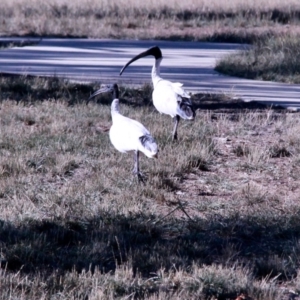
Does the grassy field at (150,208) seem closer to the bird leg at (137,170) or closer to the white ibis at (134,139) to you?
the bird leg at (137,170)

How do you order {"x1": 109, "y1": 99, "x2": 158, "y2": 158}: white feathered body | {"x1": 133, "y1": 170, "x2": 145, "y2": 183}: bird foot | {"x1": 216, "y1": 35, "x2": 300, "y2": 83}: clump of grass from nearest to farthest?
{"x1": 109, "y1": 99, "x2": 158, "y2": 158}: white feathered body, {"x1": 133, "y1": 170, "x2": 145, "y2": 183}: bird foot, {"x1": 216, "y1": 35, "x2": 300, "y2": 83}: clump of grass

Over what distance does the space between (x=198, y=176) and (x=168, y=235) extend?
247 cm

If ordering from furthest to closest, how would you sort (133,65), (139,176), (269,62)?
(133,65)
(269,62)
(139,176)

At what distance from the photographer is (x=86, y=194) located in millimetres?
8727

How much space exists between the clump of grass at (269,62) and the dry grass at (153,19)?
736 cm

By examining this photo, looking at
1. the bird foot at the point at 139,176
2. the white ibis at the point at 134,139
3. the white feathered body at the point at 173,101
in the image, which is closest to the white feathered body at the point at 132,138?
the white ibis at the point at 134,139

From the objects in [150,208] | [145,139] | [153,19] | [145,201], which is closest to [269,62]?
[145,139]

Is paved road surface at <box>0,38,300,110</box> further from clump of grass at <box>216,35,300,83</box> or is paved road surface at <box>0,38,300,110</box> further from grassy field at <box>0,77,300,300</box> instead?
grassy field at <box>0,77,300,300</box>

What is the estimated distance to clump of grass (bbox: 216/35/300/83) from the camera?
18.6 m

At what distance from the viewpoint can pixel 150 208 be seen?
8.35 metres

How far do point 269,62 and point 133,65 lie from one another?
3.53 meters

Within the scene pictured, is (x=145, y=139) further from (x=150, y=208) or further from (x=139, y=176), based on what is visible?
(x=150, y=208)

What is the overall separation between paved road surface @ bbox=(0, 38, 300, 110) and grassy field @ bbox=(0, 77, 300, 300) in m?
3.03

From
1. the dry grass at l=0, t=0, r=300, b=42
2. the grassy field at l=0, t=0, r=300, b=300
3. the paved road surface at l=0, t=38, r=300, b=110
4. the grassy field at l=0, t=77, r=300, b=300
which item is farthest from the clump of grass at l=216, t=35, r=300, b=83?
the dry grass at l=0, t=0, r=300, b=42
